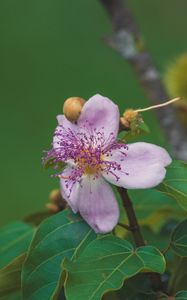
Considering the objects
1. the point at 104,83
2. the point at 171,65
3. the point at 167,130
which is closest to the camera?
the point at 167,130

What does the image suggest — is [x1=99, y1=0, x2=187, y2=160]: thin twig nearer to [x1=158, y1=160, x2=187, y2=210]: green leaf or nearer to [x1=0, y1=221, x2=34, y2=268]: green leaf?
[x1=0, y1=221, x2=34, y2=268]: green leaf

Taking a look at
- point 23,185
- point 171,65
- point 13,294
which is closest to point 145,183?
point 13,294

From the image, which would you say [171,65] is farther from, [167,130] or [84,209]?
[84,209]

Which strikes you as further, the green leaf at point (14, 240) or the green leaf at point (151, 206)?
the green leaf at point (151, 206)

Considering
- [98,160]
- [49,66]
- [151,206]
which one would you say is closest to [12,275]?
[98,160]

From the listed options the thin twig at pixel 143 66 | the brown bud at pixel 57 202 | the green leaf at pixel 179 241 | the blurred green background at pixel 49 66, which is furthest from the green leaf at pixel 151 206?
the blurred green background at pixel 49 66

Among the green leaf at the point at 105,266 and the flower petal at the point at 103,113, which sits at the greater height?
the flower petal at the point at 103,113

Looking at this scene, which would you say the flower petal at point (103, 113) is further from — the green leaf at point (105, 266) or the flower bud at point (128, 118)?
the green leaf at point (105, 266)
